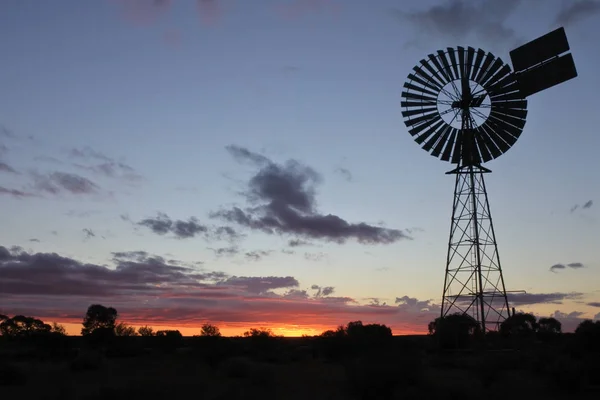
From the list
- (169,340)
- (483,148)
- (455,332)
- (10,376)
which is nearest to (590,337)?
(455,332)

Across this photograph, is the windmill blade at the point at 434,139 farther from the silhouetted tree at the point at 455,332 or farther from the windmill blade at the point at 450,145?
the silhouetted tree at the point at 455,332

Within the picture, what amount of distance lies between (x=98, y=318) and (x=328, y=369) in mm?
53555

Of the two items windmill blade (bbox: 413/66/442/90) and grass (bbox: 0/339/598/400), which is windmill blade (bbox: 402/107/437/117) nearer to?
windmill blade (bbox: 413/66/442/90)

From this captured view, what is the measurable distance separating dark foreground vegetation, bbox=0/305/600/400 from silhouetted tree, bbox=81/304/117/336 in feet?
65.9

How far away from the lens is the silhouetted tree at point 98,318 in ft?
272

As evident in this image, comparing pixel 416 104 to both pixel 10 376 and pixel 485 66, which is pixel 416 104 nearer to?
pixel 485 66

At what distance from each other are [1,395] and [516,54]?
37.7 m

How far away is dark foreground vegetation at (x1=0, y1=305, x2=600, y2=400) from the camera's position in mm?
25656

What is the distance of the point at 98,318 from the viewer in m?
84.2

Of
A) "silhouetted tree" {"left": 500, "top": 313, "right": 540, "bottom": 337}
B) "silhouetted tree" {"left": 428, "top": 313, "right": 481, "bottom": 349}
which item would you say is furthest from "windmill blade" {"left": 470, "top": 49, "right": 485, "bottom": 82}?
"silhouetted tree" {"left": 500, "top": 313, "right": 540, "bottom": 337}

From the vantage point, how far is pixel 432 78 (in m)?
45.9

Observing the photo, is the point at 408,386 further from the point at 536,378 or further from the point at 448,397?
the point at 536,378

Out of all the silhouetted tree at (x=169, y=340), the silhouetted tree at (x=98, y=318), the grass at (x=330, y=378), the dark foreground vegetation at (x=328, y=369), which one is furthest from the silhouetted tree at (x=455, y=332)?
the silhouetted tree at (x=98, y=318)

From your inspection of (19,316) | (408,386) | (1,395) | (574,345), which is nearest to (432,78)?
(574,345)
